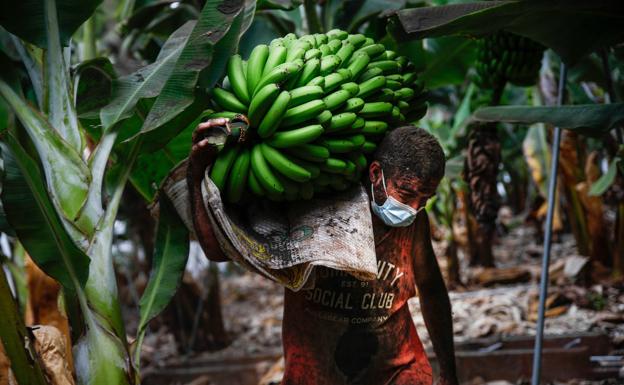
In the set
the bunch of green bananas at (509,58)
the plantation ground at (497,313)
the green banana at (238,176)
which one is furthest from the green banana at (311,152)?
the plantation ground at (497,313)

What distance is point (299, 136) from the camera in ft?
4.44

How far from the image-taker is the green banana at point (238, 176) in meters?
1.39

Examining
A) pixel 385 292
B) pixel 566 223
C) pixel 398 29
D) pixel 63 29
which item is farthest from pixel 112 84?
pixel 566 223

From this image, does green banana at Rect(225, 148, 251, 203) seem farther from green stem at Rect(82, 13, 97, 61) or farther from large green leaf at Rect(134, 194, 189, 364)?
green stem at Rect(82, 13, 97, 61)

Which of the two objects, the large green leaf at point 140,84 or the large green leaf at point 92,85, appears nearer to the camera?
the large green leaf at point 140,84

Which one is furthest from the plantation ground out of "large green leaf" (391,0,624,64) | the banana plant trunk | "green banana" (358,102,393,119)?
"green banana" (358,102,393,119)

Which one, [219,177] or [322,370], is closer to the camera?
[219,177]

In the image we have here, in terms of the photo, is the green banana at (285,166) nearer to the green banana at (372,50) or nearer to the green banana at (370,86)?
the green banana at (370,86)

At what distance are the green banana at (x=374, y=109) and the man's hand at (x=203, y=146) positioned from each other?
0.34 metres

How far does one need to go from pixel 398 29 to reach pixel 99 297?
109cm

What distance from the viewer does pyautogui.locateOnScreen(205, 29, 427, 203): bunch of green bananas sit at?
4.50ft

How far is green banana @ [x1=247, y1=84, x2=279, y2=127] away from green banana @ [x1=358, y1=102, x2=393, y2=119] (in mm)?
235

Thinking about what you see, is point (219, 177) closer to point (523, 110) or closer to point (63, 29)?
point (63, 29)

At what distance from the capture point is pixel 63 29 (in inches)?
67.1
